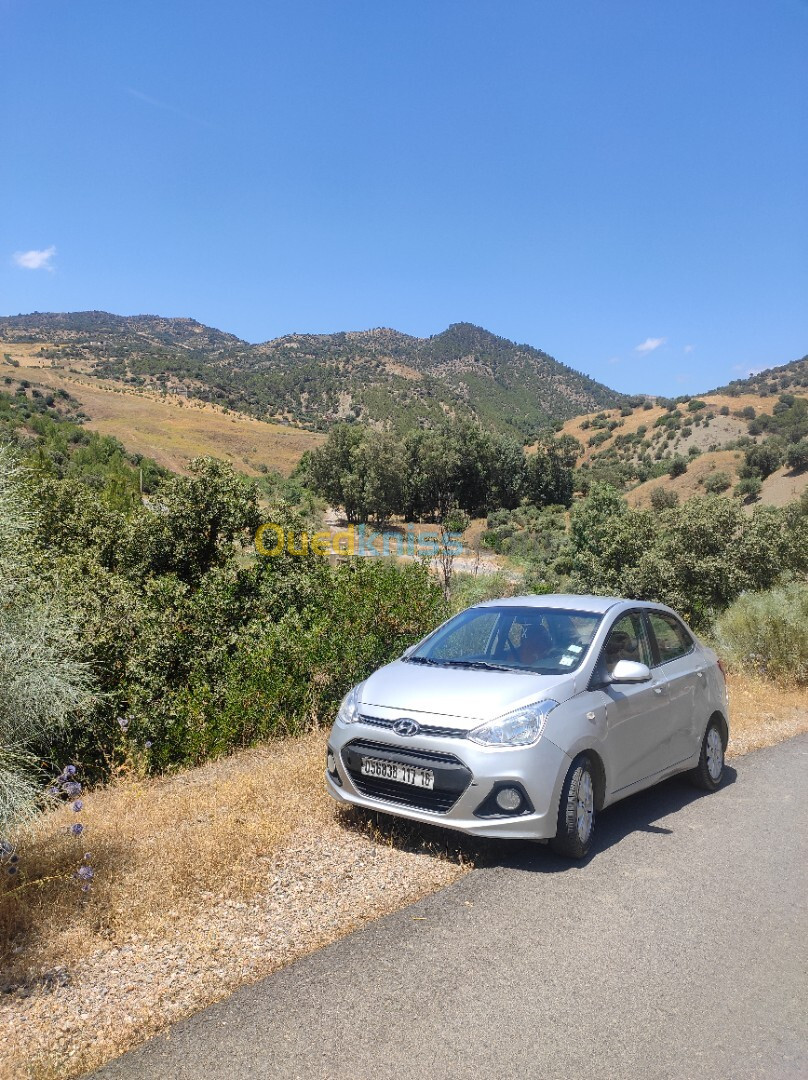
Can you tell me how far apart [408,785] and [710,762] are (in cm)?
299

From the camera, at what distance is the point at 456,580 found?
19938mm

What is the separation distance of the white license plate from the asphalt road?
23.1 inches

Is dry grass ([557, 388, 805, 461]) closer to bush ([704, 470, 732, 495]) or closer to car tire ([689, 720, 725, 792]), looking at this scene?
bush ([704, 470, 732, 495])

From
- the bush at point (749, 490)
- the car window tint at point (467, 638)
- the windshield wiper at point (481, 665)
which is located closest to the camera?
the windshield wiper at point (481, 665)

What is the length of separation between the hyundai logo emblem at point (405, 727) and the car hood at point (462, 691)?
0.06 metres

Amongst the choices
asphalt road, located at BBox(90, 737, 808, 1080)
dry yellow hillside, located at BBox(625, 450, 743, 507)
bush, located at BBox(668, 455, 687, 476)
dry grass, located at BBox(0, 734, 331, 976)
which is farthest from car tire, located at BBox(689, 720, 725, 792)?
bush, located at BBox(668, 455, 687, 476)

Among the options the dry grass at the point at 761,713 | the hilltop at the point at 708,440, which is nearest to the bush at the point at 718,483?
the hilltop at the point at 708,440

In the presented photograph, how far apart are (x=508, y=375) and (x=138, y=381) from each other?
3060 inches

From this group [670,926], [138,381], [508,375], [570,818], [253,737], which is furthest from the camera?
[508,375]

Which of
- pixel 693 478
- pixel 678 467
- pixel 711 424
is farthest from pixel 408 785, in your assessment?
pixel 711 424

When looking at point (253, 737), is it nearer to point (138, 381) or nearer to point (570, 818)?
point (570, 818)

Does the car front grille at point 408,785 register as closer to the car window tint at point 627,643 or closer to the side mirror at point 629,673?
the side mirror at point 629,673

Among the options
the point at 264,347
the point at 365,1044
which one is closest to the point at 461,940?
the point at 365,1044

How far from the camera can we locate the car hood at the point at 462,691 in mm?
4637
